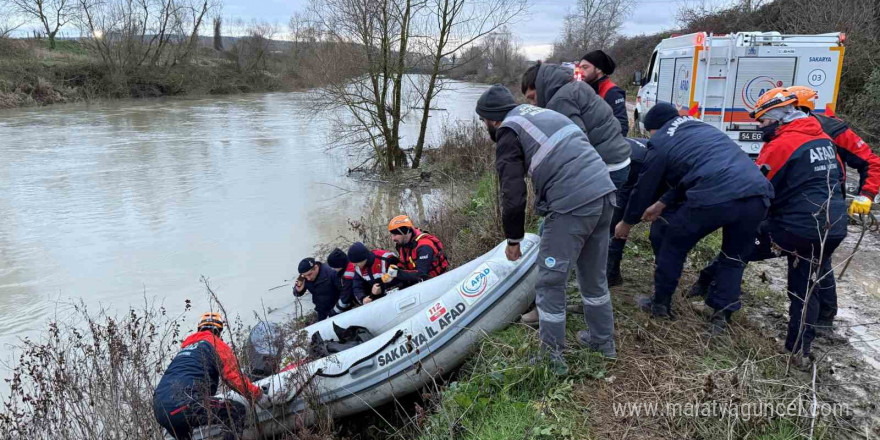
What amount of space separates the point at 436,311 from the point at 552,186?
1333 mm

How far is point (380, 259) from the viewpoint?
534 cm

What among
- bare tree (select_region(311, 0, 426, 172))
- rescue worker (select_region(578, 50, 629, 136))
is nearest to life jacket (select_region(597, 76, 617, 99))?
rescue worker (select_region(578, 50, 629, 136))

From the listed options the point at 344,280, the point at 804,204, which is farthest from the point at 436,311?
the point at 804,204

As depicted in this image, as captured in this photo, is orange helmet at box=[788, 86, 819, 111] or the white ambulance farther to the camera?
the white ambulance

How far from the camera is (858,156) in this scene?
3.52m

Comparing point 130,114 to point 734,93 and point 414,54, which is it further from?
point 734,93

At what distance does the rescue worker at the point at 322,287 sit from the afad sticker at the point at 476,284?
2065mm

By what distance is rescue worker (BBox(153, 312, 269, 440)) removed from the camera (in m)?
3.33

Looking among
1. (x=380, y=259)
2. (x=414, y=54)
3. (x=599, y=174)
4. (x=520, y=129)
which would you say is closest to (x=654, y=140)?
(x=599, y=174)

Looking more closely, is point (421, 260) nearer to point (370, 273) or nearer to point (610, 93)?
A: point (370, 273)

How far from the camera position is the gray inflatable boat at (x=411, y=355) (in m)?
3.66

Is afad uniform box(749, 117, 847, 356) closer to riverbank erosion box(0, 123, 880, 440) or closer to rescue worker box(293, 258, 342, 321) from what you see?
riverbank erosion box(0, 123, 880, 440)

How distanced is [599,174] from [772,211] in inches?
44.9

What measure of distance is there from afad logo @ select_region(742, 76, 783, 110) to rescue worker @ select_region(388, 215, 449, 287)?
5562 millimetres
